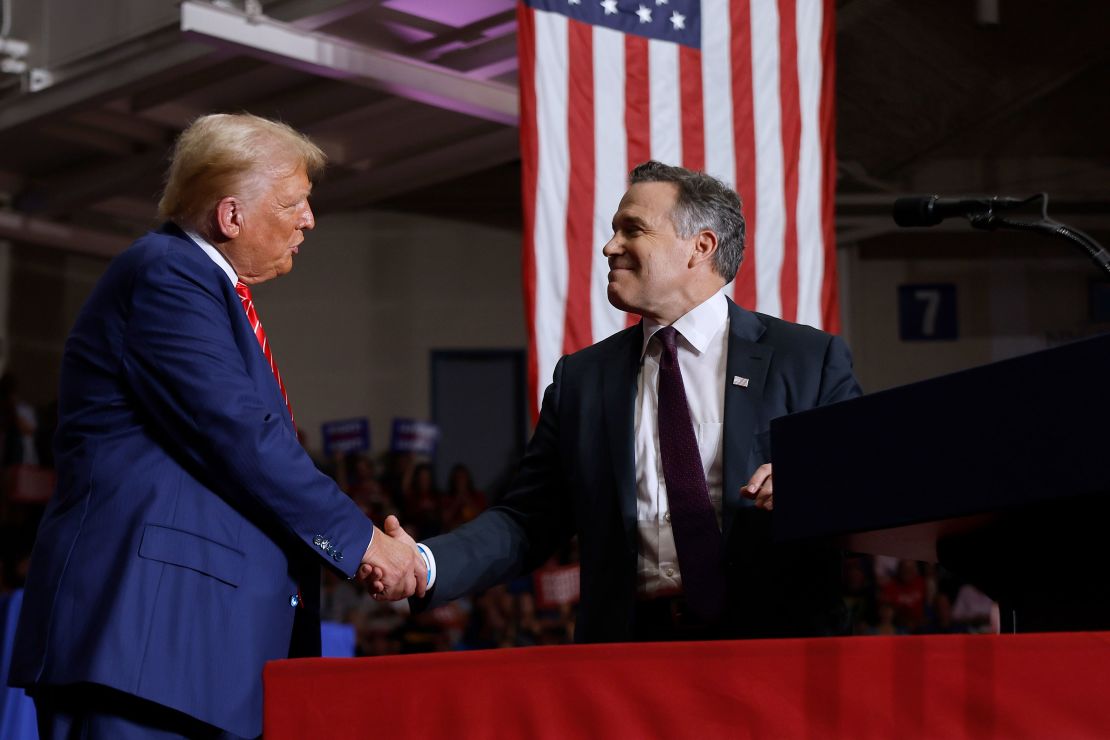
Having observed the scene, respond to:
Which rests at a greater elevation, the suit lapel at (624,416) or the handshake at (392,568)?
the suit lapel at (624,416)

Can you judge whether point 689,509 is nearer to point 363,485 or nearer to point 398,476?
point 363,485

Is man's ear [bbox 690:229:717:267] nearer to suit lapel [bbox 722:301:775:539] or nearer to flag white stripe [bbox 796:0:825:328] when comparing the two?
suit lapel [bbox 722:301:775:539]

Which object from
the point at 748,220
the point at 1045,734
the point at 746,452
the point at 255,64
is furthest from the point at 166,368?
the point at 255,64

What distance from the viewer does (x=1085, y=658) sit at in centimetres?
135

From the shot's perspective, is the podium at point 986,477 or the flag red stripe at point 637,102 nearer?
the podium at point 986,477

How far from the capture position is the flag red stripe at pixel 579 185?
13.7 ft

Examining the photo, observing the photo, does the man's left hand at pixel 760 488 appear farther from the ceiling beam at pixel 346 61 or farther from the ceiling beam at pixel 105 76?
the ceiling beam at pixel 105 76

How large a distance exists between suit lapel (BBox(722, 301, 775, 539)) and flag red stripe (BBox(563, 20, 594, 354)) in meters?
1.75

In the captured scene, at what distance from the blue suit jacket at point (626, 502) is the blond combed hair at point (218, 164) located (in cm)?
64

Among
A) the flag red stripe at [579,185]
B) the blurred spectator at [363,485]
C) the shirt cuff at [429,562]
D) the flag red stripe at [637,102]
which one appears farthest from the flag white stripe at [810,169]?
the blurred spectator at [363,485]

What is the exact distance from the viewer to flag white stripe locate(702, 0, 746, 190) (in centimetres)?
444

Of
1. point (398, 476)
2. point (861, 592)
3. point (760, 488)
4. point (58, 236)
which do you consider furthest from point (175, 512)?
point (58, 236)

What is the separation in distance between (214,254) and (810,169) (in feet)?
8.64

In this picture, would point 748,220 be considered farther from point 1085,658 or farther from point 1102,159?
point 1102,159
